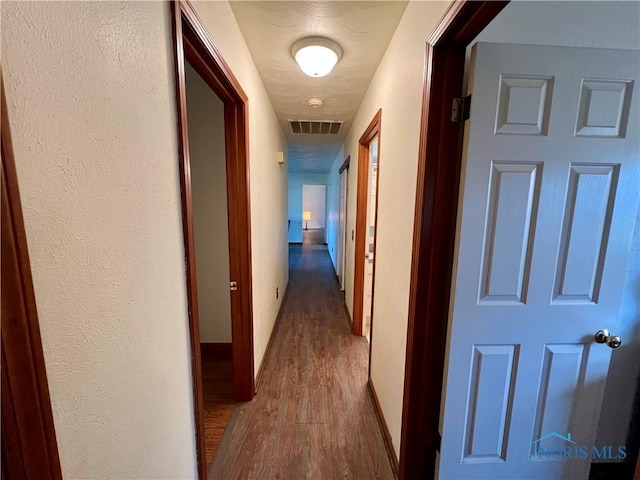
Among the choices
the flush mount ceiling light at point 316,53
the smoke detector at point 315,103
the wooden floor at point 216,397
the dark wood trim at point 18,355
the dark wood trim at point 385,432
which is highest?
the smoke detector at point 315,103

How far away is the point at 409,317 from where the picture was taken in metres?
1.25

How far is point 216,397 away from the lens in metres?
2.00

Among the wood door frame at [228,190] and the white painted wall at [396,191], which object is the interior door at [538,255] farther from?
the wood door frame at [228,190]

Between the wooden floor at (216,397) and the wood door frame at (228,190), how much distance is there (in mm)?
116

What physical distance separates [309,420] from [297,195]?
7693 millimetres

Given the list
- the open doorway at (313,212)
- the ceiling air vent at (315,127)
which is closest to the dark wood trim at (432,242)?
the ceiling air vent at (315,127)

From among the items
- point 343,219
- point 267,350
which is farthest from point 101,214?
point 343,219

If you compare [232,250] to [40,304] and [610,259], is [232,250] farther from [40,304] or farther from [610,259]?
[610,259]

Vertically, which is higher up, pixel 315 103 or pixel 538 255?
pixel 315 103

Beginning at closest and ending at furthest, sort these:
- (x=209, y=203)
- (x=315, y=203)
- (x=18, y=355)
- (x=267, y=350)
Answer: (x=18, y=355) → (x=209, y=203) → (x=267, y=350) → (x=315, y=203)

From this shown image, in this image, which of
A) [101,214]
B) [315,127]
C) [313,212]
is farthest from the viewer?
[313,212]

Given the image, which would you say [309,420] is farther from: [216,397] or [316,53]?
[316,53]

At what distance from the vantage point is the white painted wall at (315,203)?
31.6ft

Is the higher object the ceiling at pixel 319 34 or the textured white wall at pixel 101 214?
the ceiling at pixel 319 34
